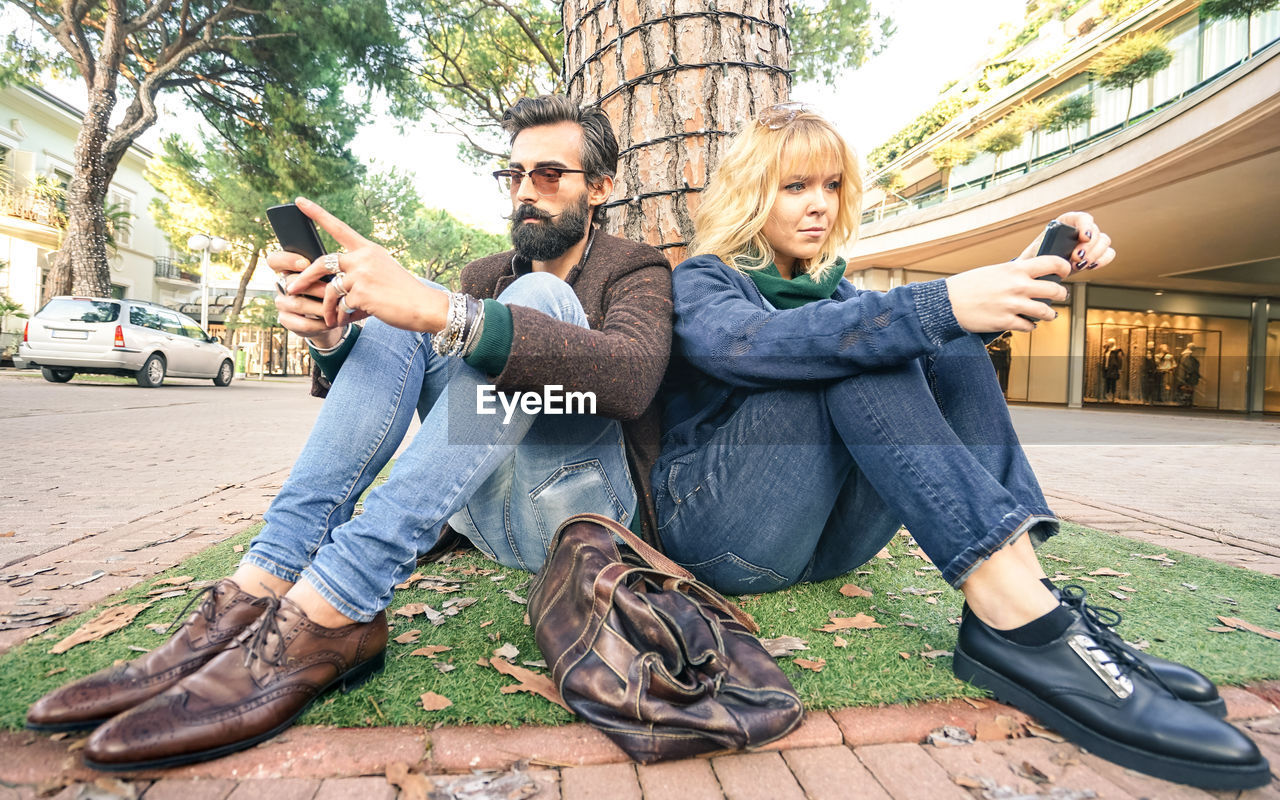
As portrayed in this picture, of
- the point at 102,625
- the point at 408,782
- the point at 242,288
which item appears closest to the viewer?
the point at 408,782

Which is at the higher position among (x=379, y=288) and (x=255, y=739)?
(x=379, y=288)

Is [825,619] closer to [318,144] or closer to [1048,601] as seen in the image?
[1048,601]

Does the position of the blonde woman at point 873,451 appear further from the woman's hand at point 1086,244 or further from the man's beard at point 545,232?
the man's beard at point 545,232

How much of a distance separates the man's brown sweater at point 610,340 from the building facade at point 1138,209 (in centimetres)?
1165

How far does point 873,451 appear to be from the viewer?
4.83ft

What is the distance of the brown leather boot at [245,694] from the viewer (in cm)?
Answer: 110

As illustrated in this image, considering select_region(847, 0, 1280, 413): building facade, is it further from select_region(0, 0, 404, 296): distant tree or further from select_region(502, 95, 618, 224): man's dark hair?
select_region(0, 0, 404, 296): distant tree

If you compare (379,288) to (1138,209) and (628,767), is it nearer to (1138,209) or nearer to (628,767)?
(628,767)

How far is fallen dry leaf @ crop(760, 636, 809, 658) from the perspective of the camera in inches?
64.0

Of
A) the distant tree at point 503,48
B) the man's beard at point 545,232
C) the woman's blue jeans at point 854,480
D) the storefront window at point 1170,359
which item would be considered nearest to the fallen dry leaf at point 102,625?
the woman's blue jeans at point 854,480

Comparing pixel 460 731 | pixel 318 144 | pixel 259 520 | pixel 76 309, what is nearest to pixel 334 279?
pixel 460 731

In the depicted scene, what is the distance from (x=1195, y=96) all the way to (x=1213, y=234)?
5362mm

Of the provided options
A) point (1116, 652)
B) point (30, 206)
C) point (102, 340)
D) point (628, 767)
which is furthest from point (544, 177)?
point (30, 206)

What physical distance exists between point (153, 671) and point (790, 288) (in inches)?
→ 69.1
